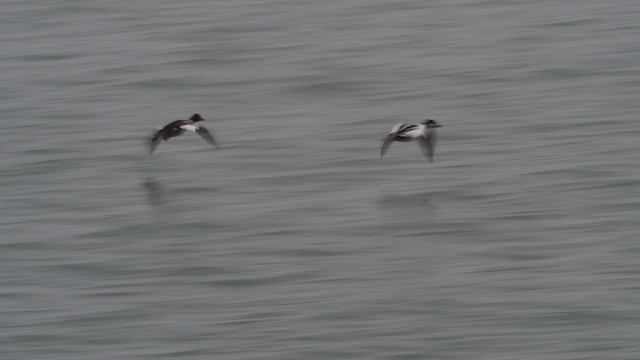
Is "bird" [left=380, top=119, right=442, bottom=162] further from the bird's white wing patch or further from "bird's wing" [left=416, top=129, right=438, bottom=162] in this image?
the bird's white wing patch

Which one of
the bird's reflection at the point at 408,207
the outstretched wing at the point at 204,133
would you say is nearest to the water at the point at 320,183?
the bird's reflection at the point at 408,207

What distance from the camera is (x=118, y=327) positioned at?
48.3ft

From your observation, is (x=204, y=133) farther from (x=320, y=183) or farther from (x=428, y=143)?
(x=428, y=143)

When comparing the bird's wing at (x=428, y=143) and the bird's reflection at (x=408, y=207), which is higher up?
the bird's wing at (x=428, y=143)

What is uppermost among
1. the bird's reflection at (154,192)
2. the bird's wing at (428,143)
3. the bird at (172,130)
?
the bird at (172,130)

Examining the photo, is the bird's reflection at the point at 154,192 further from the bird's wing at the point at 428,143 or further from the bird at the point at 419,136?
the bird's wing at the point at 428,143

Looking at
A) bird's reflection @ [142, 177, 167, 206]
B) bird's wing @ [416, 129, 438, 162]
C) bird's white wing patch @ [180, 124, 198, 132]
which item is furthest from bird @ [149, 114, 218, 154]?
bird's wing @ [416, 129, 438, 162]

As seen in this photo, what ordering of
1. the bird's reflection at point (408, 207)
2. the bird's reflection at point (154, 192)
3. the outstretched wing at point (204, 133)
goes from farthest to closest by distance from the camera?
the outstretched wing at point (204, 133) < the bird's reflection at point (154, 192) < the bird's reflection at point (408, 207)

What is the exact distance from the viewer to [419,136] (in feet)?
60.8

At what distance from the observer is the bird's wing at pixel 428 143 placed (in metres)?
18.3

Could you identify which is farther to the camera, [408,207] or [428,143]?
[428,143]

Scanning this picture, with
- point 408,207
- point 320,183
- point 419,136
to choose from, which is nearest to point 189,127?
point 320,183

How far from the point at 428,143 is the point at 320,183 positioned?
1.34m

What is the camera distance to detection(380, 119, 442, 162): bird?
18359 mm
